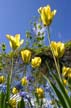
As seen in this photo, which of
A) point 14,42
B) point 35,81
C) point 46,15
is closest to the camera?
point 46,15

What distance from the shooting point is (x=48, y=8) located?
225 centimetres

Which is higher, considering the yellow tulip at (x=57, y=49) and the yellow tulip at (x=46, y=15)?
the yellow tulip at (x=46, y=15)

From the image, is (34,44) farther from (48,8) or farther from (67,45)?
(48,8)

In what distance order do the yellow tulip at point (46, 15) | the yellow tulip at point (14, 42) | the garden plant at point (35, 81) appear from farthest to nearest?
1. the yellow tulip at point (14, 42)
2. the yellow tulip at point (46, 15)
3. the garden plant at point (35, 81)

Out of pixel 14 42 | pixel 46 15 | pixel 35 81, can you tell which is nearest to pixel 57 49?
pixel 46 15

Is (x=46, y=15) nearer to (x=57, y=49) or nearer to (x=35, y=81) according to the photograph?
(x=57, y=49)

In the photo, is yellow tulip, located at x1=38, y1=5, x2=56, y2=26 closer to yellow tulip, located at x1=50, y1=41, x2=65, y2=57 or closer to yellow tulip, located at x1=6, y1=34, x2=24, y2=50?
yellow tulip, located at x1=50, y1=41, x2=65, y2=57

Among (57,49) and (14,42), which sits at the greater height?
(14,42)

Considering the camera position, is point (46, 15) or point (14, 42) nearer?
point (46, 15)

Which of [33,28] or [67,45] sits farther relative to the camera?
[67,45]

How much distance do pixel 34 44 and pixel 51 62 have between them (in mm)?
1919

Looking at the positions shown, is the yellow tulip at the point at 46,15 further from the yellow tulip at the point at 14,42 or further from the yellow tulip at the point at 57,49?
the yellow tulip at the point at 14,42

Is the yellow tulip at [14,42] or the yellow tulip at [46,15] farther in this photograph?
the yellow tulip at [14,42]

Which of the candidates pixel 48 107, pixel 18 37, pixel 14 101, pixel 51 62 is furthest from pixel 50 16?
pixel 51 62
